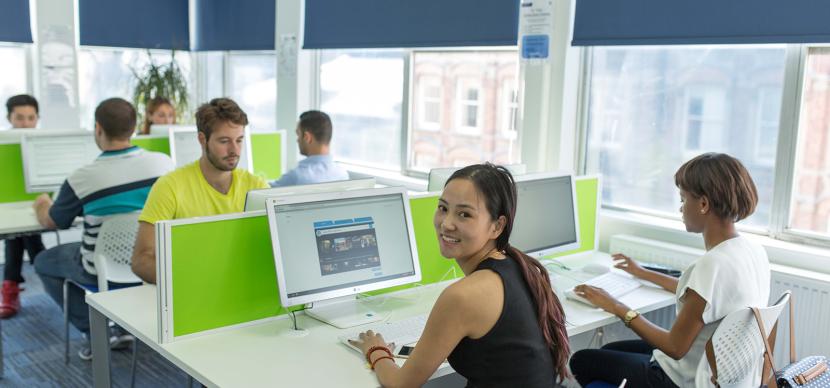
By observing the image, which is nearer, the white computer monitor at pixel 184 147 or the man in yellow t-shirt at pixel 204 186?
the man in yellow t-shirt at pixel 204 186

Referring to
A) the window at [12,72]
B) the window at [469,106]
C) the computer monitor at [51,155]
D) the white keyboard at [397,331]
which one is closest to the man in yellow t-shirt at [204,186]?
the white keyboard at [397,331]

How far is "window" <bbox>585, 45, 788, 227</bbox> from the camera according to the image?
3.34 metres

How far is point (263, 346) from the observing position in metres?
2.16

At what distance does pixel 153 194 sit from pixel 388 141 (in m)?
2.75

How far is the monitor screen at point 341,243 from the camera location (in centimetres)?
226

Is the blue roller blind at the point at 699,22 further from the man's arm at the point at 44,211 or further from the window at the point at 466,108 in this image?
the man's arm at the point at 44,211

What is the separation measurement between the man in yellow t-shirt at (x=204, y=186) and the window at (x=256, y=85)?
327 centimetres

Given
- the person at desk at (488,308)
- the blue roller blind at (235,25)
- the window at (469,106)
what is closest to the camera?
the person at desk at (488,308)

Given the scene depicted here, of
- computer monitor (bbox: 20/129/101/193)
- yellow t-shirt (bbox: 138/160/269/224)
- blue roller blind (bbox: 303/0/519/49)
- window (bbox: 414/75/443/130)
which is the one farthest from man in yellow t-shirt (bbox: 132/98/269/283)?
window (bbox: 414/75/443/130)

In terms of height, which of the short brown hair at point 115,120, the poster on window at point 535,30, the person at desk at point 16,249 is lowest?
the person at desk at point 16,249

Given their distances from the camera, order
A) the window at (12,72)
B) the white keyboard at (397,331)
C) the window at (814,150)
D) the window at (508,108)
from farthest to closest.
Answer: the window at (12,72), the window at (508,108), the window at (814,150), the white keyboard at (397,331)

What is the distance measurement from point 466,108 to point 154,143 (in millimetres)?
1960

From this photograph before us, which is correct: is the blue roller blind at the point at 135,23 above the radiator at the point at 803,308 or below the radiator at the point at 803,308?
above

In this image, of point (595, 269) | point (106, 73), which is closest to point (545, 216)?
point (595, 269)
